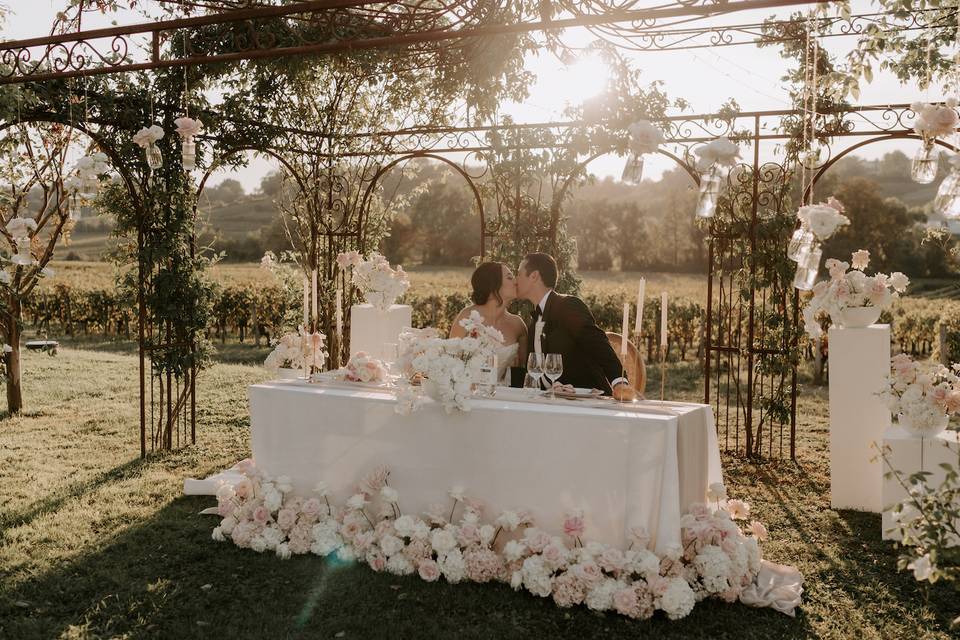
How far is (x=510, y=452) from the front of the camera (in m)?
Answer: 3.82

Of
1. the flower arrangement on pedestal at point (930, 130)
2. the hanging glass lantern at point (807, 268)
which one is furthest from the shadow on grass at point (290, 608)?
the flower arrangement on pedestal at point (930, 130)

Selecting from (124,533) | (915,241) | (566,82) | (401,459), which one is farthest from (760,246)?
(915,241)

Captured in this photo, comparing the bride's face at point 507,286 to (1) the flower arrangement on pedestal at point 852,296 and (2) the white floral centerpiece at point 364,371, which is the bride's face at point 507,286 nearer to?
(2) the white floral centerpiece at point 364,371

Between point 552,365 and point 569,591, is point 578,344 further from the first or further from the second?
point 569,591

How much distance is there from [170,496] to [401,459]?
7.37ft

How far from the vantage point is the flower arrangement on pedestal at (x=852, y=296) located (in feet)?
16.9

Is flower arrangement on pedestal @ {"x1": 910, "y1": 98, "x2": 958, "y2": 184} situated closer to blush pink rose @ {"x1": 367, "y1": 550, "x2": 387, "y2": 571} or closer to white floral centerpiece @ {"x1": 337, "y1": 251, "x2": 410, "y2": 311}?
blush pink rose @ {"x1": 367, "y1": 550, "x2": 387, "y2": 571}

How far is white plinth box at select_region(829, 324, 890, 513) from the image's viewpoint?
516 centimetres

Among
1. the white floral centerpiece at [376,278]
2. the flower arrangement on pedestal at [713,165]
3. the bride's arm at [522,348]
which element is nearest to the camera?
the flower arrangement on pedestal at [713,165]

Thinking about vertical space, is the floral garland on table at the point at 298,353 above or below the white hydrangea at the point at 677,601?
above

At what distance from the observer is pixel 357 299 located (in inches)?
340

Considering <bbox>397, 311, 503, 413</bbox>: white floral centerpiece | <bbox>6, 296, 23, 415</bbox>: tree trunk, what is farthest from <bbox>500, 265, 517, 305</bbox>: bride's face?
<bbox>6, 296, 23, 415</bbox>: tree trunk

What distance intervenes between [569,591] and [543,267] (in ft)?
6.90

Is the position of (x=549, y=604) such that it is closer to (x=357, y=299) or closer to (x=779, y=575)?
(x=779, y=575)
